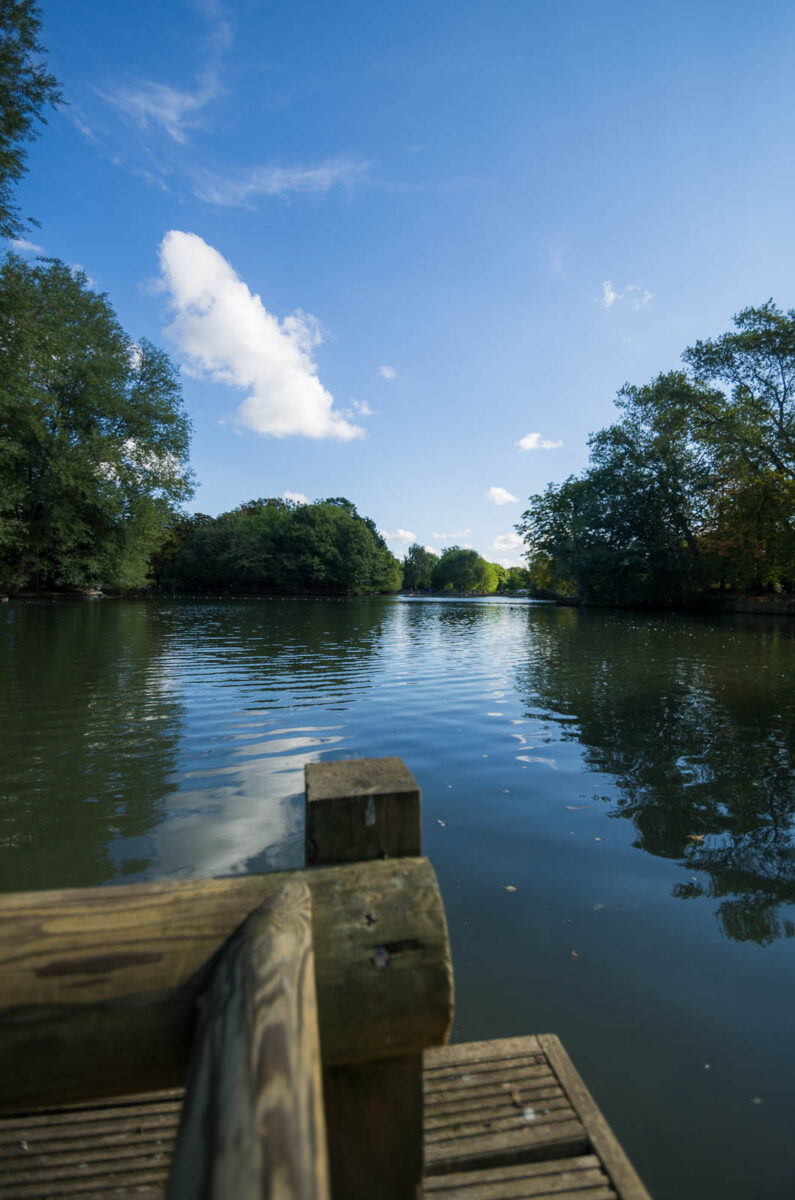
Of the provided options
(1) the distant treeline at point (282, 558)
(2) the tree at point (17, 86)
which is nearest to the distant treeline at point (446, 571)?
(1) the distant treeline at point (282, 558)

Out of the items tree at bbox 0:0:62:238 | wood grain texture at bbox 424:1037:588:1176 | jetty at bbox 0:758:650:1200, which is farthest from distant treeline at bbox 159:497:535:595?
jetty at bbox 0:758:650:1200

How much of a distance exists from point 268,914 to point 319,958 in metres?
0.14

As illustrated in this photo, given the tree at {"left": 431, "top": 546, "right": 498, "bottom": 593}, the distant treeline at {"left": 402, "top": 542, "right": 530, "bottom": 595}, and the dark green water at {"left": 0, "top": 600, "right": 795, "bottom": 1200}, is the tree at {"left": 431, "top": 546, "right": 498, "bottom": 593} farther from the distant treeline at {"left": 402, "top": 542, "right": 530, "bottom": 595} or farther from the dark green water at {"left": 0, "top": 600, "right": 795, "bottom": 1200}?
the dark green water at {"left": 0, "top": 600, "right": 795, "bottom": 1200}

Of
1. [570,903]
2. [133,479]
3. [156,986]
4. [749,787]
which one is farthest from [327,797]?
[133,479]

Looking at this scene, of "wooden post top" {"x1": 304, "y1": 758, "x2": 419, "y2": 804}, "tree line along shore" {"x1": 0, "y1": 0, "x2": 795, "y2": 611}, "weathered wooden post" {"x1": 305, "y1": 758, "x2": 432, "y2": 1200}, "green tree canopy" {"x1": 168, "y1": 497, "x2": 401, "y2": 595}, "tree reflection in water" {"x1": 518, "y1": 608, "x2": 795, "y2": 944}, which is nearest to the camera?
"weathered wooden post" {"x1": 305, "y1": 758, "x2": 432, "y2": 1200}

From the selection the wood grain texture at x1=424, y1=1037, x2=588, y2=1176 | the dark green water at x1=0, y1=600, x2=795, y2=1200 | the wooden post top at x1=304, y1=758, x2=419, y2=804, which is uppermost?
the wooden post top at x1=304, y1=758, x2=419, y2=804

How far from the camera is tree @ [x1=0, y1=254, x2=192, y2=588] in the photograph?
33.2 m

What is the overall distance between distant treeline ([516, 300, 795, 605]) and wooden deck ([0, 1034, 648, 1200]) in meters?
39.2

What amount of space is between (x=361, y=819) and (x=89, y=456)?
3891 cm

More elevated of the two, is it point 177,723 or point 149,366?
point 149,366

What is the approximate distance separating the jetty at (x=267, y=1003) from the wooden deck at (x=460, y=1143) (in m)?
0.71

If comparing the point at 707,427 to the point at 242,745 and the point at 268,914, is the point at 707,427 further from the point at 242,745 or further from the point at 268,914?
the point at 268,914

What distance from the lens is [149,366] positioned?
3919 centimetres

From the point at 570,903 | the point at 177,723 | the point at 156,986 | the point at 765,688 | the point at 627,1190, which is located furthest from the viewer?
the point at 765,688
